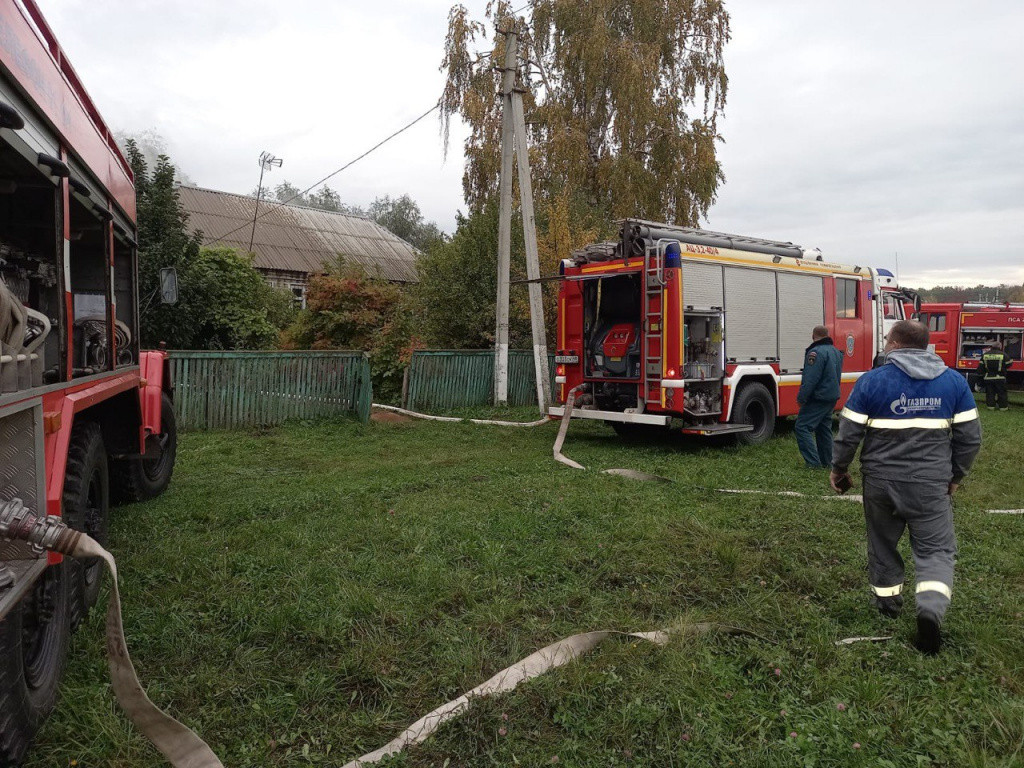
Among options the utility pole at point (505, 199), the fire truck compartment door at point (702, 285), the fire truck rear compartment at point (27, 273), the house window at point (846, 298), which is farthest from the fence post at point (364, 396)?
the fire truck rear compartment at point (27, 273)

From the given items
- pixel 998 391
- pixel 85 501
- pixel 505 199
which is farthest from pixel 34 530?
pixel 998 391

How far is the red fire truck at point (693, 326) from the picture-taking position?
30.2ft

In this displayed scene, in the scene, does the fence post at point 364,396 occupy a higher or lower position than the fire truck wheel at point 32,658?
higher

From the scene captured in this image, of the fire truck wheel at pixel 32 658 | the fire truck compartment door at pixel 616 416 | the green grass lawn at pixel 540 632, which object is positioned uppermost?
the fire truck compartment door at pixel 616 416

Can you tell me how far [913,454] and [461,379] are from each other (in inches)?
444

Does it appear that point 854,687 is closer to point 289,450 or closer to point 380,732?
point 380,732

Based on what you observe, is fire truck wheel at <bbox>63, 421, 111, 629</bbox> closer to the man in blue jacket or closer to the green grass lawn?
the green grass lawn

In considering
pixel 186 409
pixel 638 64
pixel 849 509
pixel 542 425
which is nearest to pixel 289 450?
pixel 186 409

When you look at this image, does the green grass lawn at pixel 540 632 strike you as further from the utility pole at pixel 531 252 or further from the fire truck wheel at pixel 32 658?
the utility pole at pixel 531 252

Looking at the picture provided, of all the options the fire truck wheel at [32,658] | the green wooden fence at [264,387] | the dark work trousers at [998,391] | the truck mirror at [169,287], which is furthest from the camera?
the dark work trousers at [998,391]

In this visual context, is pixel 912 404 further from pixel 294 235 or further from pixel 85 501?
pixel 294 235

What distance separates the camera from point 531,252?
1342cm

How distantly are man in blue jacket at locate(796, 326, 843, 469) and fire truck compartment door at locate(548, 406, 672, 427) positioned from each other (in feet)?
5.39

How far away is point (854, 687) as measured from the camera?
3.22m
